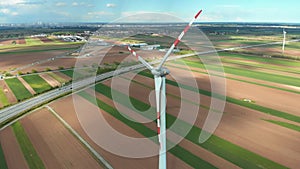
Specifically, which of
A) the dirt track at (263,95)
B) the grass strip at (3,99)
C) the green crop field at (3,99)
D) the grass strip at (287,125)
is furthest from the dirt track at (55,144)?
the dirt track at (263,95)

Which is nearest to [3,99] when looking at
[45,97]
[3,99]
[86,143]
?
[3,99]

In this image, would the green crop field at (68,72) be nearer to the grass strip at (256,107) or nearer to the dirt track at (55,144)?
the dirt track at (55,144)

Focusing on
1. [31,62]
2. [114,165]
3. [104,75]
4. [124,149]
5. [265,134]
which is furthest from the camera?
[31,62]

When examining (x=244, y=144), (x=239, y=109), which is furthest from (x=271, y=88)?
(x=244, y=144)

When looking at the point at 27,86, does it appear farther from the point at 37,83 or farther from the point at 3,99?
the point at 3,99

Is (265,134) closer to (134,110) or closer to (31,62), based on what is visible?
(134,110)

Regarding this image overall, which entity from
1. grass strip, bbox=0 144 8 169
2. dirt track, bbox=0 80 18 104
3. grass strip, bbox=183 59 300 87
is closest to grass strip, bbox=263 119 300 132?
grass strip, bbox=183 59 300 87
